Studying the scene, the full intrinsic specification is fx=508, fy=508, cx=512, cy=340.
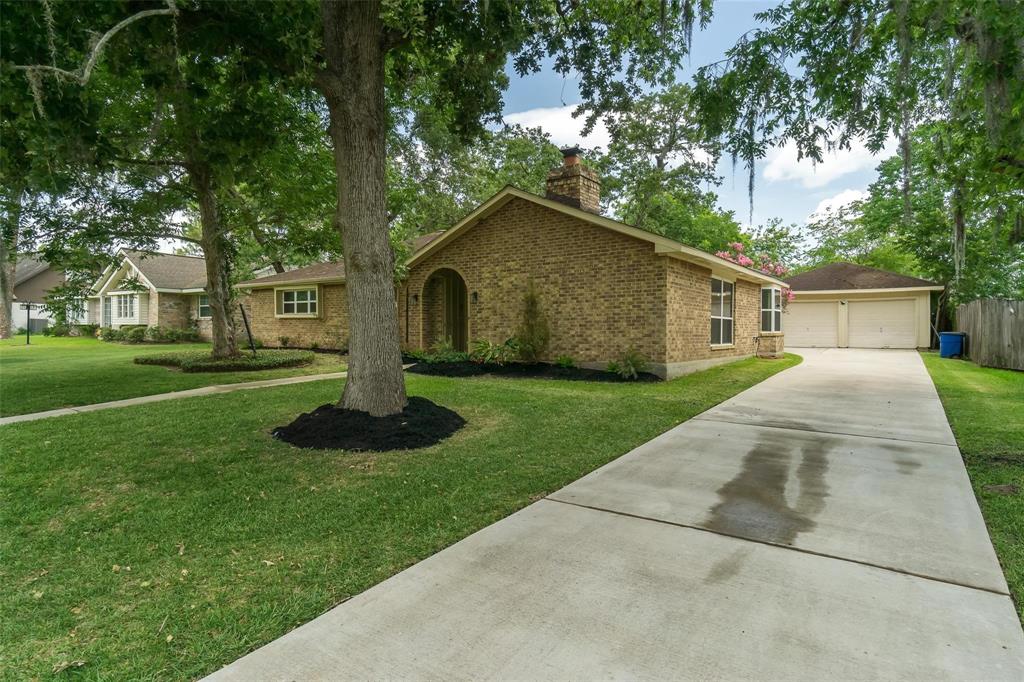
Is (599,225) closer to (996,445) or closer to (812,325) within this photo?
(996,445)

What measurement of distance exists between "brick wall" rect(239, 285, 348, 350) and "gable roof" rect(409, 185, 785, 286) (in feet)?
13.9

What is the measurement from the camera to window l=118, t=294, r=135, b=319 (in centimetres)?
2653

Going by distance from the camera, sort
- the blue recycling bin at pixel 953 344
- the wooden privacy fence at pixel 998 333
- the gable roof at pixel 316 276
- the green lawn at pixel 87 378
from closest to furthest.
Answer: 1. the green lawn at pixel 87 378
2. the wooden privacy fence at pixel 998 333
3. the gable roof at pixel 316 276
4. the blue recycling bin at pixel 953 344

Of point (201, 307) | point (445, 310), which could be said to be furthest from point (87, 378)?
point (201, 307)

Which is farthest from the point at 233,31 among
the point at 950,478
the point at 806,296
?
the point at 806,296

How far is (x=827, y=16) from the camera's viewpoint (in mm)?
5250

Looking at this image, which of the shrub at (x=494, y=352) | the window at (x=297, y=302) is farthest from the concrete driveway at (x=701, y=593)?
the window at (x=297, y=302)

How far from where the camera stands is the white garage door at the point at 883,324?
826 inches

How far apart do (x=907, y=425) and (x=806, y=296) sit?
1844 centimetres

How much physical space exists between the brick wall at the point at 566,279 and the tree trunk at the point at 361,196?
610cm

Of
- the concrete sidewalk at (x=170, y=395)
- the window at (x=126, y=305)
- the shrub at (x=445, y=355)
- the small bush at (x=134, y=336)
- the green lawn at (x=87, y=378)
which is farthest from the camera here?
the window at (x=126, y=305)

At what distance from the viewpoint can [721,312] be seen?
1402 centimetres

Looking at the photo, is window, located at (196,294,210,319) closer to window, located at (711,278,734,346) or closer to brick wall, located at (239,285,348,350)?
brick wall, located at (239,285,348,350)

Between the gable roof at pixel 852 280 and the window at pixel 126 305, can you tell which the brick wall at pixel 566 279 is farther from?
the window at pixel 126 305
